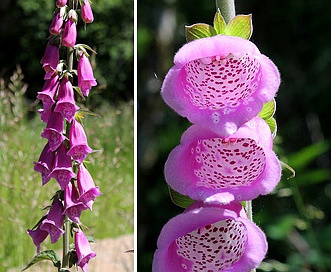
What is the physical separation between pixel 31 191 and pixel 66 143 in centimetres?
99

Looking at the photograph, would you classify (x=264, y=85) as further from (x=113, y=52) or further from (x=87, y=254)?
(x=113, y=52)

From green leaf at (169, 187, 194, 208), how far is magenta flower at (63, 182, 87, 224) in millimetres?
381

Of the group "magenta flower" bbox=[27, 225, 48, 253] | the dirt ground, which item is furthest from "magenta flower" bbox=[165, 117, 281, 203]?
the dirt ground

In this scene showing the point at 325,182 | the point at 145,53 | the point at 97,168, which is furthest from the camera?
the point at 145,53

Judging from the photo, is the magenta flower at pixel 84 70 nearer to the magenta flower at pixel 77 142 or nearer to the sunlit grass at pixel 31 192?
the magenta flower at pixel 77 142

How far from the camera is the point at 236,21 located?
584 millimetres

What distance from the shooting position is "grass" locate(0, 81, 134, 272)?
1.81 m

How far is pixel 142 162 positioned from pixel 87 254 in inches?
109

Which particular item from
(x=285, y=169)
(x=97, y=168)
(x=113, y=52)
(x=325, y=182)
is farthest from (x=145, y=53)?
(x=285, y=169)

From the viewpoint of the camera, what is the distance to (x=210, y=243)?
0.62m

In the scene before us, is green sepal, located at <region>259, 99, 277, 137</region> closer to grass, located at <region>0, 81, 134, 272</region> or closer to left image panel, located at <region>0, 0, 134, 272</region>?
left image panel, located at <region>0, 0, 134, 272</region>

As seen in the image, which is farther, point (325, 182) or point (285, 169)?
point (325, 182)

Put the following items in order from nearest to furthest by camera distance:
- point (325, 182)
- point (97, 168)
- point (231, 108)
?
point (231, 108), point (97, 168), point (325, 182)

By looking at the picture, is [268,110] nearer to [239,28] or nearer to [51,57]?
[239,28]
